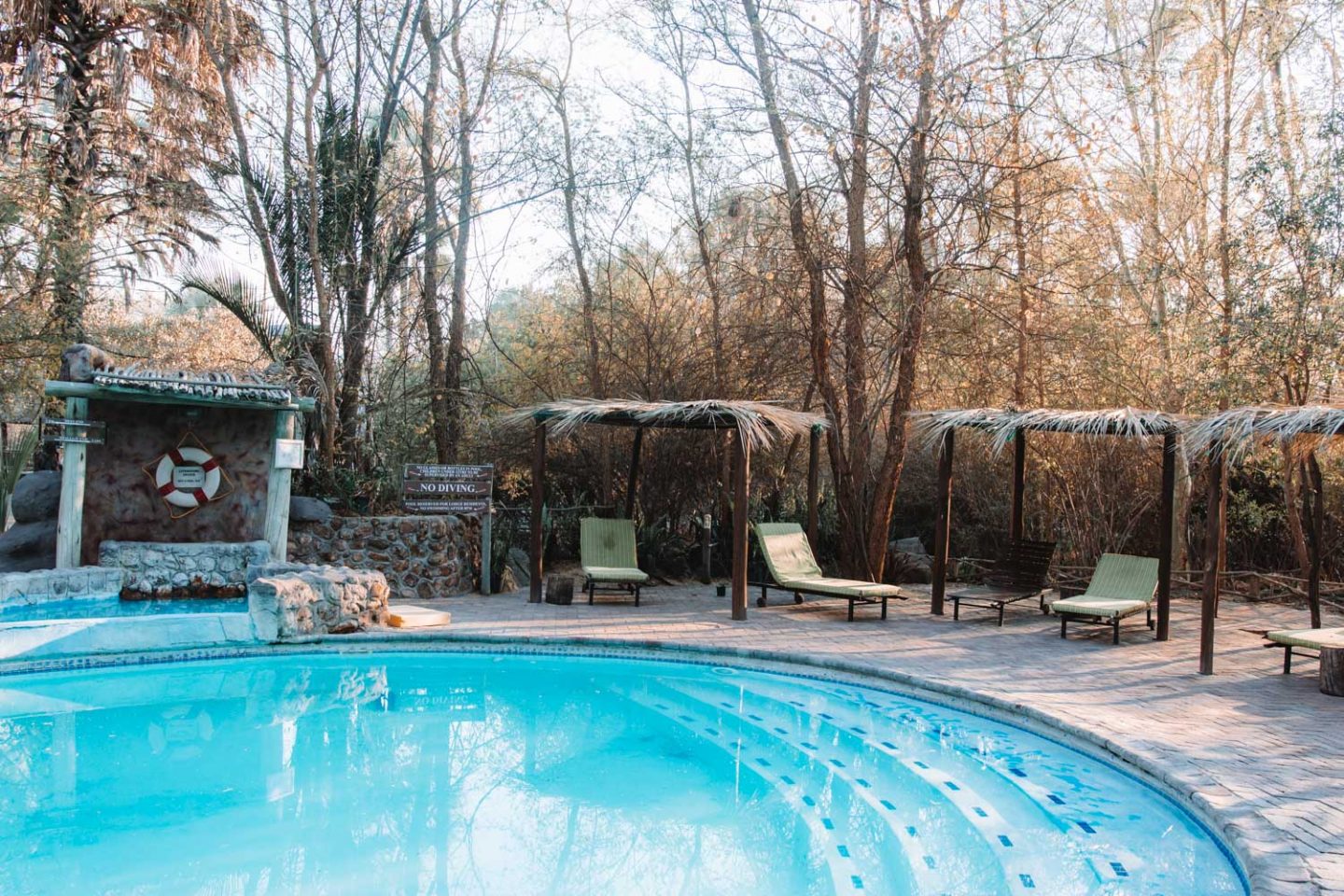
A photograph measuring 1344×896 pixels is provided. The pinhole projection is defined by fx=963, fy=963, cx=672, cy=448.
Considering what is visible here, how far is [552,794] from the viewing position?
17.6 feet

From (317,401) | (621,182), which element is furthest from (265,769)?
A: (621,182)

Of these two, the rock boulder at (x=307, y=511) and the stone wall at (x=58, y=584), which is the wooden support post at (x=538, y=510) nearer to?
the rock boulder at (x=307, y=511)

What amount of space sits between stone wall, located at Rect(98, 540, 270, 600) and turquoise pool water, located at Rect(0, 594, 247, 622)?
15 cm

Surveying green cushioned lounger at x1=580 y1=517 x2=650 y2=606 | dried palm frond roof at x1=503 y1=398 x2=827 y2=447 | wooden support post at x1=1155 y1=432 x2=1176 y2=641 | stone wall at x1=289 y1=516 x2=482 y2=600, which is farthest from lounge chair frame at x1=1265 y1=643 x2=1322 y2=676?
stone wall at x1=289 y1=516 x2=482 y2=600

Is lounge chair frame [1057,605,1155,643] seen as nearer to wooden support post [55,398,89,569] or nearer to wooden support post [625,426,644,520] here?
wooden support post [625,426,644,520]

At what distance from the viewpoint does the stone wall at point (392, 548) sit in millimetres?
11039

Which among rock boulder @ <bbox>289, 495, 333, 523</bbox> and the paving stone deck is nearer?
the paving stone deck

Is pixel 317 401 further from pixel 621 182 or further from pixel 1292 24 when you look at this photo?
pixel 1292 24

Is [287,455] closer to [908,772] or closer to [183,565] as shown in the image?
[183,565]

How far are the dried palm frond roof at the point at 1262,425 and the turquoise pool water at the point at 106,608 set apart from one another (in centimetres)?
857

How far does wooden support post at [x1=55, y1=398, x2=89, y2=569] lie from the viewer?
9797mm

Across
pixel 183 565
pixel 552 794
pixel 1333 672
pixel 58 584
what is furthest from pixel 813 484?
pixel 58 584

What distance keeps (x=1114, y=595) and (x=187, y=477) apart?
10001 millimetres

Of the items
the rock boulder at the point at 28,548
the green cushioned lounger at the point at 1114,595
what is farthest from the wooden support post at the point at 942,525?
the rock boulder at the point at 28,548
